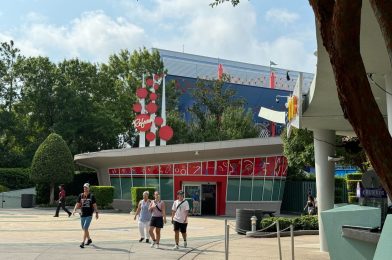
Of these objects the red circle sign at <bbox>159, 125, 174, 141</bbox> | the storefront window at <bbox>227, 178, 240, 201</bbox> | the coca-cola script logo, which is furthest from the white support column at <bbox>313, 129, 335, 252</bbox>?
the coca-cola script logo

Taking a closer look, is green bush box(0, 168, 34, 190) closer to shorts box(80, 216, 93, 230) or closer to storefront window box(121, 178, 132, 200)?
storefront window box(121, 178, 132, 200)

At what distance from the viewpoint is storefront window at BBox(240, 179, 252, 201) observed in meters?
34.4

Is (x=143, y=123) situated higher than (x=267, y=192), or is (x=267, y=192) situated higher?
(x=143, y=123)

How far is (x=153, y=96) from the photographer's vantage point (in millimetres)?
41938

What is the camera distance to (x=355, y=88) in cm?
429

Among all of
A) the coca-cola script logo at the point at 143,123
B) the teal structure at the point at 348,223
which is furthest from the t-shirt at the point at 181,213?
the coca-cola script logo at the point at 143,123

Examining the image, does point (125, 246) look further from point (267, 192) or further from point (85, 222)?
point (267, 192)

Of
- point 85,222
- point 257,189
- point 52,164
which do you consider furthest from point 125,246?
point 52,164

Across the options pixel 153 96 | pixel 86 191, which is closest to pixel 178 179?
pixel 153 96

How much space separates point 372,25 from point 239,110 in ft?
140

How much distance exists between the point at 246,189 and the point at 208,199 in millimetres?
2653

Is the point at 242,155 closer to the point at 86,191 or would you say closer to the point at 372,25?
the point at 86,191

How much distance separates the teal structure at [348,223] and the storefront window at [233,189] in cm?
2578

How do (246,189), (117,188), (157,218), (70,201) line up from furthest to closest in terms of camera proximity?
1. (70,201)
2. (117,188)
3. (246,189)
4. (157,218)
